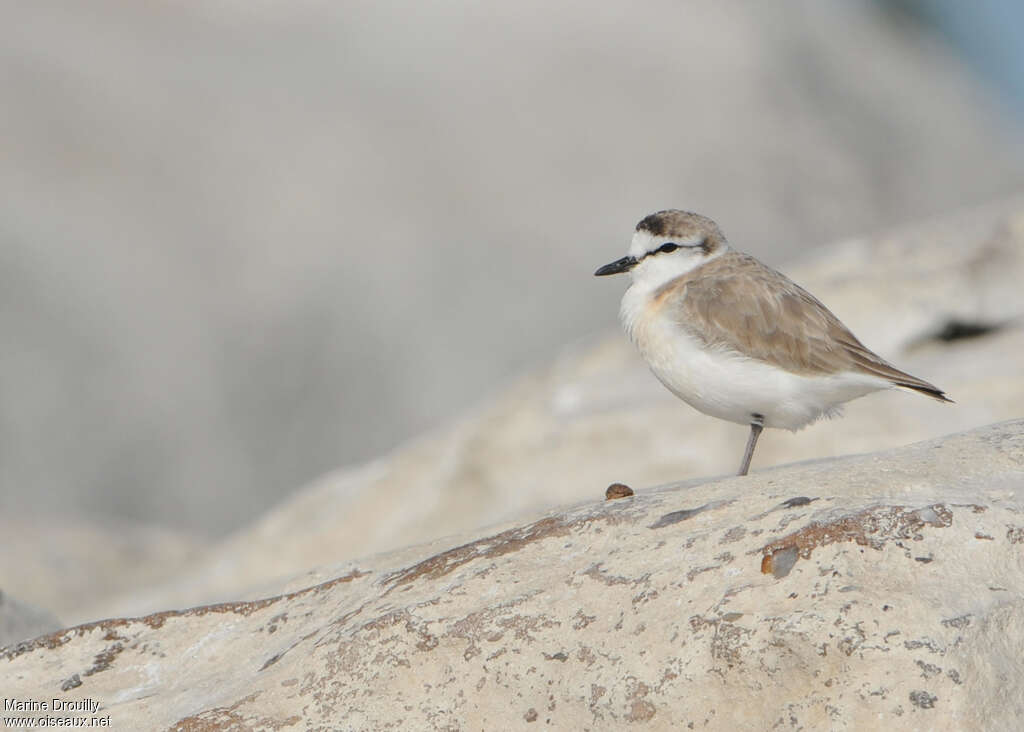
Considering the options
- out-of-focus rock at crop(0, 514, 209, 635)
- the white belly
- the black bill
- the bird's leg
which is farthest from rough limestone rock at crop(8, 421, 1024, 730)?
out-of-focus rock at crop(0, 514, 209, 635)

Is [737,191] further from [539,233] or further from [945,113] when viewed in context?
[945,113]

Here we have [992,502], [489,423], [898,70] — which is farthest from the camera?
[898,70]

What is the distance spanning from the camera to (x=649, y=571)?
5.00 metres

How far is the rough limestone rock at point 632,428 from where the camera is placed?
10.6 m

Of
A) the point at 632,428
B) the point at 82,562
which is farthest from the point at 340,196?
the point at 632,428

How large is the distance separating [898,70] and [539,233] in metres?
11.5

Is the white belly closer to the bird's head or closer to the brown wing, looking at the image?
the brown wing

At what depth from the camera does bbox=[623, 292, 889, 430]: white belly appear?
7.26m

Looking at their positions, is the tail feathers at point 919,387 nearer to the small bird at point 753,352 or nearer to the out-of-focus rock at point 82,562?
the small bird at point 753,352

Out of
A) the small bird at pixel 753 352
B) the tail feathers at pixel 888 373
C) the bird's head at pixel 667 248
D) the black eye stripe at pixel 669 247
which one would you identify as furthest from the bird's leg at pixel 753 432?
the black eye stripe at pixel 669 247

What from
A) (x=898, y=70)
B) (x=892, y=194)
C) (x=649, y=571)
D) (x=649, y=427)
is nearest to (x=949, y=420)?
(x=649, y=427)

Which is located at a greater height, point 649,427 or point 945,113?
point 945,113

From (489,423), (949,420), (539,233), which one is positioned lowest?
(949,420)

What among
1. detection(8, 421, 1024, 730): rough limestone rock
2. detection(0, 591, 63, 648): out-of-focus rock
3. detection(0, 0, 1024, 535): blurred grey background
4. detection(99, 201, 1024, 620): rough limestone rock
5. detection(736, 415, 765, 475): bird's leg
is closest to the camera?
detection(8, 421, 1024, 730): rough limestone rock
